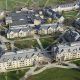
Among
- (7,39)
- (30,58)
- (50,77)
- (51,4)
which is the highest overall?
(51,4)

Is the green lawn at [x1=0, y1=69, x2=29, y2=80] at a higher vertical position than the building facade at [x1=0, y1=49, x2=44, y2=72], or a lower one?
lower

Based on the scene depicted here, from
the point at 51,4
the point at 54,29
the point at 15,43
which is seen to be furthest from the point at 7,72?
the point at 51,4

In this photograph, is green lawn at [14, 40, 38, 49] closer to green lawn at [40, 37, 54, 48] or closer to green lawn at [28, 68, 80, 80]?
green lawn at [40, 37, 54, 48]

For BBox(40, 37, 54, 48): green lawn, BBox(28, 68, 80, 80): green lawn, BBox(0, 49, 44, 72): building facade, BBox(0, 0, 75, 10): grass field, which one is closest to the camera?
BBox(28, 68, 80, 80): green lawn

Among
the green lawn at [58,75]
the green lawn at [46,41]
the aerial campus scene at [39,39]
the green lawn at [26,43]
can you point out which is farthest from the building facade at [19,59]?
the green lawn at [46,41]

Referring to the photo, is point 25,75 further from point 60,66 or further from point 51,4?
point 51,4

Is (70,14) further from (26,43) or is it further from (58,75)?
(58,75)

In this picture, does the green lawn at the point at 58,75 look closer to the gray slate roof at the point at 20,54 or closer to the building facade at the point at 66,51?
the building facade at the point at 66,51

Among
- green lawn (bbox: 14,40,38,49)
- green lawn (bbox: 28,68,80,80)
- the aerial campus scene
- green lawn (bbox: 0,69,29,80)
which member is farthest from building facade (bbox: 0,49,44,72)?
green lawn (bbox: 14,40,38,49)
